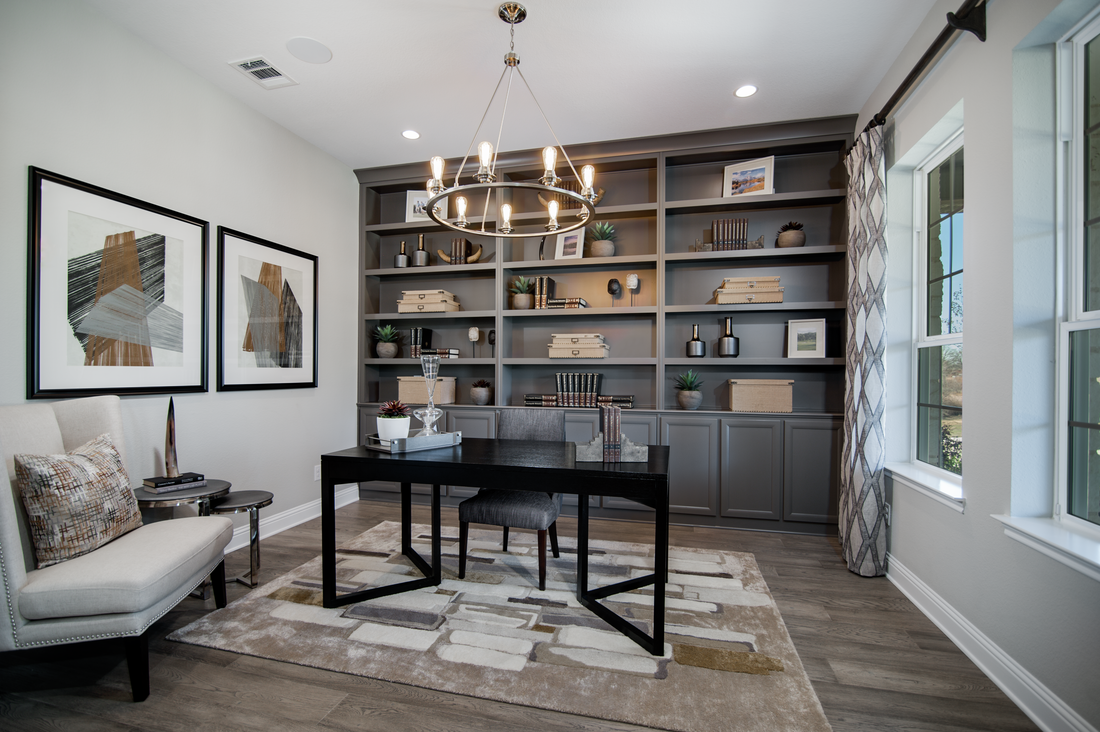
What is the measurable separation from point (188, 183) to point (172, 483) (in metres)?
1.73

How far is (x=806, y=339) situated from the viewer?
3635mm

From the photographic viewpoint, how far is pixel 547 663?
1892mm

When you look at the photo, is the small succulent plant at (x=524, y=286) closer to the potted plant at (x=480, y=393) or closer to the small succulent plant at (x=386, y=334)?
the potted plant at (x=480, y=393)

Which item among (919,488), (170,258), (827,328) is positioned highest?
(170,258)

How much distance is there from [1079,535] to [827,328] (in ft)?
7.46

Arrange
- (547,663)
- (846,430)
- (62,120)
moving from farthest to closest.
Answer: (846,430), (62,120), (547,663)

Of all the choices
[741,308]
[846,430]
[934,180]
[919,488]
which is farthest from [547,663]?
[934,180]

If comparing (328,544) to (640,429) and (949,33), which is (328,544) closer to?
(640,429)

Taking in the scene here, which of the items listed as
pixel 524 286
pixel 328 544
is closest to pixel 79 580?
pixel 328 544

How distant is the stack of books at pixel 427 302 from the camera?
4.25 m

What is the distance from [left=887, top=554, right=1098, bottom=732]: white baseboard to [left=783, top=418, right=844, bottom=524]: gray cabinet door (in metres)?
0.91

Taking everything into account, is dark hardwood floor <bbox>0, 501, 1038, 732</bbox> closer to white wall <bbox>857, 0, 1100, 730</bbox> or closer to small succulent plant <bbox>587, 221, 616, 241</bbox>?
white wall <bbox>857, 0, 1100, 730</bbox>

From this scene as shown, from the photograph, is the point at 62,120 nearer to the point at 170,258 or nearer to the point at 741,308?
the point at 170,258

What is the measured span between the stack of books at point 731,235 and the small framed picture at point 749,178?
20cm
